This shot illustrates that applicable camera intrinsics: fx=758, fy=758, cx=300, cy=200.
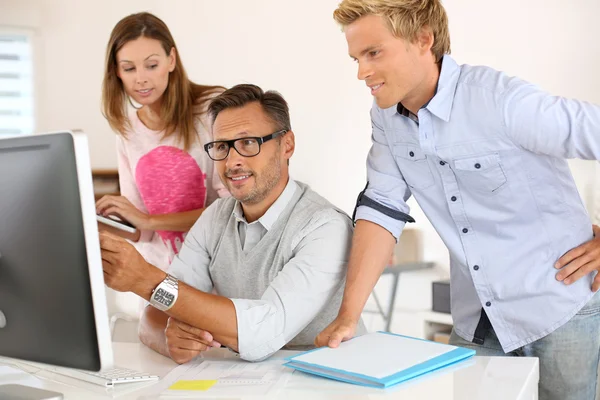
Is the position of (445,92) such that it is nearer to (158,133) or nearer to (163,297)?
(163,297)

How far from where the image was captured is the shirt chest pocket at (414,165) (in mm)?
1749

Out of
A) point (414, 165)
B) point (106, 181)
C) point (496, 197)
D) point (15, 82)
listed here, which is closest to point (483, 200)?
point (496, 197)

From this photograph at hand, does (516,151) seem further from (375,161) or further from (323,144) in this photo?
(323,144)

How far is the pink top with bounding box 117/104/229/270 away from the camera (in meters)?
2.38

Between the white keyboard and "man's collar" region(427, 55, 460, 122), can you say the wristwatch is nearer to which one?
the white keyboard

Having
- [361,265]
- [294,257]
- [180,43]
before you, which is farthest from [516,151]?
[180,43]

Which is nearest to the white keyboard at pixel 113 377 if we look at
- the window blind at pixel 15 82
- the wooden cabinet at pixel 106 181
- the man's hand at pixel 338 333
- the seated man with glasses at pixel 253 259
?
the seated man with glasses at pixel 253 259

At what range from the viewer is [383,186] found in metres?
1.81

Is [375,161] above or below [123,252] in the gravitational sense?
above

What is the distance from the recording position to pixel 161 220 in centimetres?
234

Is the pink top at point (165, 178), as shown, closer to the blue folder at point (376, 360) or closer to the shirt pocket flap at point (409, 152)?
the shirt pocket flap at point (409, 152)

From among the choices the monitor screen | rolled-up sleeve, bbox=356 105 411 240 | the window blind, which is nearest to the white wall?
the window blind

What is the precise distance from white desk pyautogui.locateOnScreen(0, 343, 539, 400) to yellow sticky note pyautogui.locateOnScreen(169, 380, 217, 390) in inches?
1.8

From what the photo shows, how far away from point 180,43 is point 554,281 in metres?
3.00
